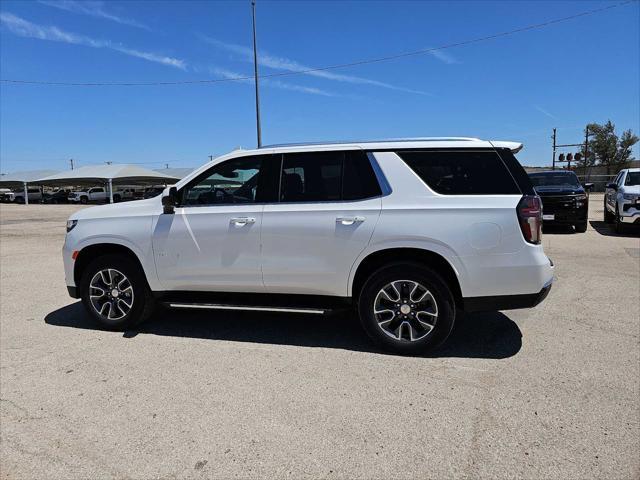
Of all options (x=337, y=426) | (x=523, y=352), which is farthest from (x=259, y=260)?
(x=523, y=352)

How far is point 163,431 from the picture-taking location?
3.09 meters

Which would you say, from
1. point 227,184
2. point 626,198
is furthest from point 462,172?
point 626,198

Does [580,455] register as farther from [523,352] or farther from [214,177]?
[214,177]

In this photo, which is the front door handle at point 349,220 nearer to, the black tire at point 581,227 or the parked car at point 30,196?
the black tire at point 581,227

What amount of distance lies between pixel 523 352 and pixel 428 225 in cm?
152

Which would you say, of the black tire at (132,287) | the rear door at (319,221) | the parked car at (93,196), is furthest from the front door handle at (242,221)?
the parked car at (93,196)

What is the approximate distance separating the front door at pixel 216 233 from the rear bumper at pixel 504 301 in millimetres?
1977

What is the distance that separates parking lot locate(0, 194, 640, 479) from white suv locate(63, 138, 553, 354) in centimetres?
45

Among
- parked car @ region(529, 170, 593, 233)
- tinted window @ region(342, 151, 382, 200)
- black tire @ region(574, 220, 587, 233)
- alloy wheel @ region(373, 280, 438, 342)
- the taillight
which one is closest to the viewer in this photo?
the taillight

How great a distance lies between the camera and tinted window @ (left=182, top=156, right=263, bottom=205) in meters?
4.75

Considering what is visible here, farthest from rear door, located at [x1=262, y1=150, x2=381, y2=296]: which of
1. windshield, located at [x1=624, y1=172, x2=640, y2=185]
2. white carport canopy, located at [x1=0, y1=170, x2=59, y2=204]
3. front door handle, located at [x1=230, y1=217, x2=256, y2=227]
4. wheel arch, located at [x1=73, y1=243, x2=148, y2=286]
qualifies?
white carport canopy, located at [x1=0, y1=170, x2=59, y2=204]

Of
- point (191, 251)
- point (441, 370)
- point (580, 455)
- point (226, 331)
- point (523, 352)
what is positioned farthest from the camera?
point (226, 331)

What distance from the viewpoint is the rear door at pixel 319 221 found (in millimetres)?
4297

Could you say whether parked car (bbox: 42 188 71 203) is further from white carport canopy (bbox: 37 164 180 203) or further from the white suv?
the white suv
